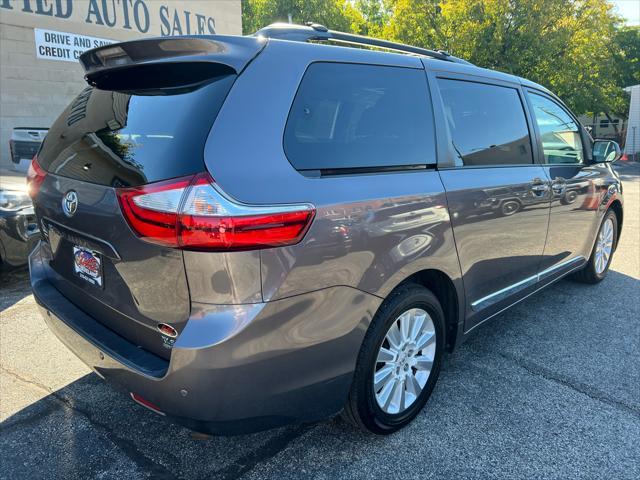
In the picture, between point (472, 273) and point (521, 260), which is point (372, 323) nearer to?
point (472, 273)

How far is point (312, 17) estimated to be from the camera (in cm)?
3334

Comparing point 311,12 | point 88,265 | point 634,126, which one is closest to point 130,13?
point 88,265

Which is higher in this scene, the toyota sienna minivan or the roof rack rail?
the roof rack rail

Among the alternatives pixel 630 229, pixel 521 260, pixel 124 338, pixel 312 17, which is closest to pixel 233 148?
pixel 124 338

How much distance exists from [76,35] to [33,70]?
4.88 ft

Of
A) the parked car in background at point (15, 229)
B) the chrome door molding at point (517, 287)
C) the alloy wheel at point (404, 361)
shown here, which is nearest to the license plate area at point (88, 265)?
the alloy wheel at point (404, 361)

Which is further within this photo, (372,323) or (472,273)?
(472,273)

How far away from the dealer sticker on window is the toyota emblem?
0.56ft

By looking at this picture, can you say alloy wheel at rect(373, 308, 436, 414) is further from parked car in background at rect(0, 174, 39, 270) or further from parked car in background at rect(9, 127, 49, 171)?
parked car in background at rect(9, 127, 49, 171)

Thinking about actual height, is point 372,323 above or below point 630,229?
above

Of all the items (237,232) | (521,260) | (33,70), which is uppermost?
(33,70)

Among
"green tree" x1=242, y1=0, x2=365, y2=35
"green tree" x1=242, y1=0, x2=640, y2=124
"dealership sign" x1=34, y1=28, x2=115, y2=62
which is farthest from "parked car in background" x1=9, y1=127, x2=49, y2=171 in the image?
"green tree" x1=242, y1=0, x2=365, y2=35

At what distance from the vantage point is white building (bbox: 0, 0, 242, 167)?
1264 centimetres

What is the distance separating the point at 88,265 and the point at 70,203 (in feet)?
0.93
